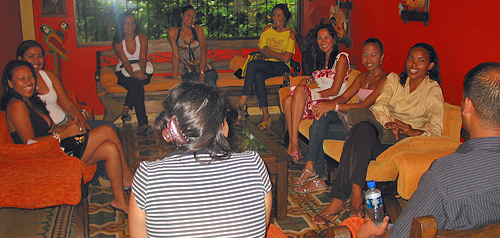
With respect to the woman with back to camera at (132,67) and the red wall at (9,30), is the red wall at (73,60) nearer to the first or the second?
the red wall at (9,30)

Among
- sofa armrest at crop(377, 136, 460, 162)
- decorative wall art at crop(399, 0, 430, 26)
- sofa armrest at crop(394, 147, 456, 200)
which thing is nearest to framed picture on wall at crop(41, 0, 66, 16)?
decorative wall art at crop(399, 0, 430, 26)

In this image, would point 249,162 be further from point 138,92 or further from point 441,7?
point 138,92

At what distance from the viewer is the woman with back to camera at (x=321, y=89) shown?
427cm

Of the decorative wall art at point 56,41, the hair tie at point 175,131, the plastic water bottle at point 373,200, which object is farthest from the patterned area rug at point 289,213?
the decorative wall art at point 56,41

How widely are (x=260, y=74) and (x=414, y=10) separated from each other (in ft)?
7.29

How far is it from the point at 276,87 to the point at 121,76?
1898 millimetres

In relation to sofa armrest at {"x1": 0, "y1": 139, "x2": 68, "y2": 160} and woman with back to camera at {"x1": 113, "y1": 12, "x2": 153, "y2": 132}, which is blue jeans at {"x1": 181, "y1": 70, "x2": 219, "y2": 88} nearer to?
woman with back to camera at {"x1": 113, "y1": 12, "x2": 153, "y2": 132}

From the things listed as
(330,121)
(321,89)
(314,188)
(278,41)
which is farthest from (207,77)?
(314,188)

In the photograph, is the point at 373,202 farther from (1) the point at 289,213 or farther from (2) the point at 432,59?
(2) the point at 432,59

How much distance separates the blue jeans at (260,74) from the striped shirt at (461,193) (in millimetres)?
4340

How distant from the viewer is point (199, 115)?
155cm

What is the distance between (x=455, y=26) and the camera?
3.53 metres

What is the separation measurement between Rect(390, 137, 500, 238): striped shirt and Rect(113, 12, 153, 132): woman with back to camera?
4505mm

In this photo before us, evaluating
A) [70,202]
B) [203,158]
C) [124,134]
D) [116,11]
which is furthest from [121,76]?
A: [203,158]
